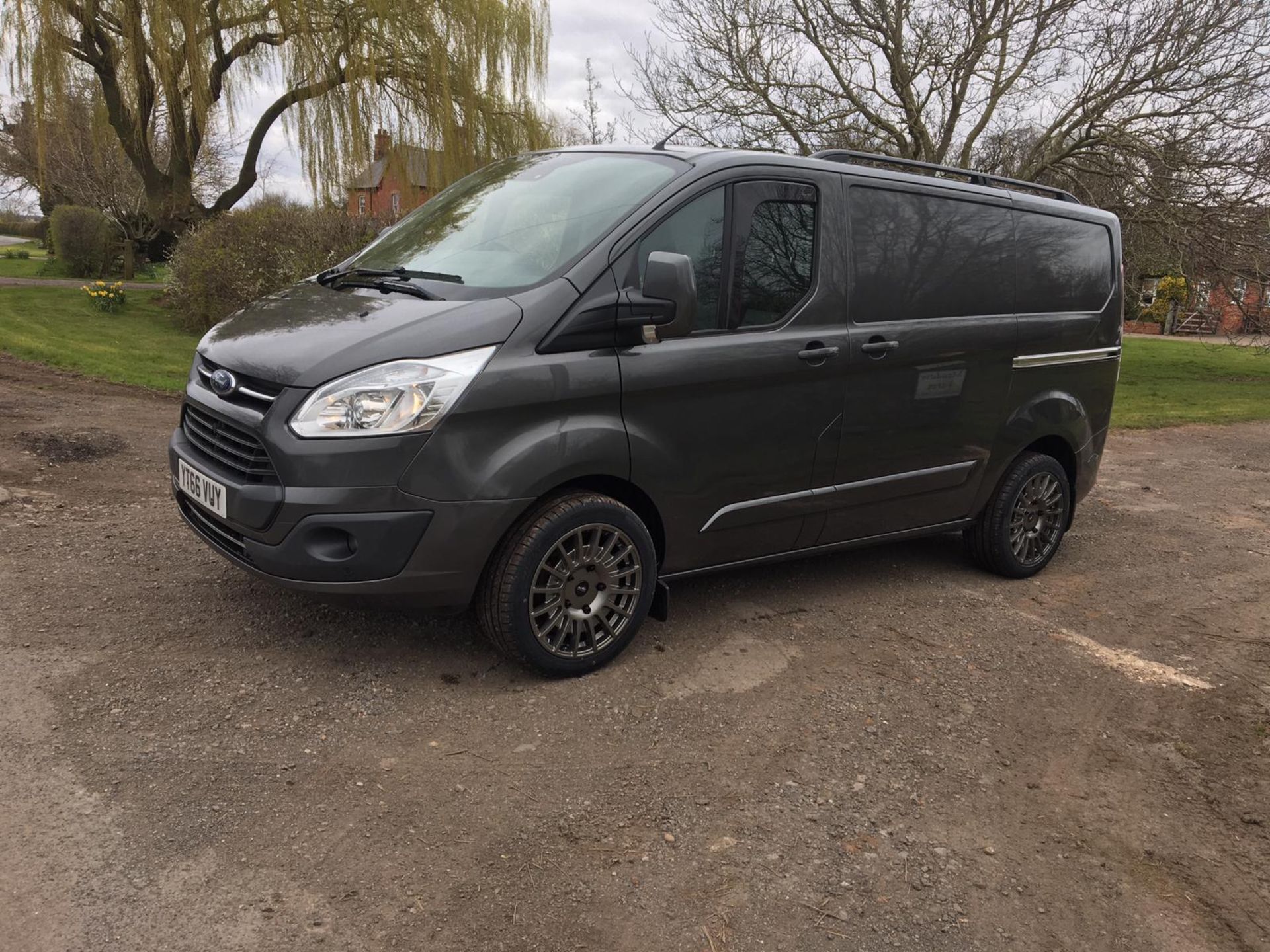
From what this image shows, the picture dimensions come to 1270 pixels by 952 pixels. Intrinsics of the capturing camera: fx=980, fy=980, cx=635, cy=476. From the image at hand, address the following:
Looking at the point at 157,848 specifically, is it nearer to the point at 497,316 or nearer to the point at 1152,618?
the point at 497,316

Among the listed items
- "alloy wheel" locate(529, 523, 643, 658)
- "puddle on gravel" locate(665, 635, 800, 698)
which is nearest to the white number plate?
"alloy wheel" locate(529, 523, 643, 658)

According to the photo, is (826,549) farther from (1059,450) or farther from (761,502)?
(1059,450)

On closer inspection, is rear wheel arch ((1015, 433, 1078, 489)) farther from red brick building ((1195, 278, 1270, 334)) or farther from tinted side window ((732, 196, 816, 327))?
red brick building ((1195, 278, 1270, 334))

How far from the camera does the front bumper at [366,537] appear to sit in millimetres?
3324

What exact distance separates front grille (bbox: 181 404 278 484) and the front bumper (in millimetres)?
44

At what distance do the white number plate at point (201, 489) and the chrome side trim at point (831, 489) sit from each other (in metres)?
1.87

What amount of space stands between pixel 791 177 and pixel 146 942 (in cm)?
357

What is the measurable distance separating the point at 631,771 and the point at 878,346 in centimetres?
229

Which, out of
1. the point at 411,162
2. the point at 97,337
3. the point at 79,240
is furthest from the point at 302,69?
the point at 79,240

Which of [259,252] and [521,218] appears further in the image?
[259,252]

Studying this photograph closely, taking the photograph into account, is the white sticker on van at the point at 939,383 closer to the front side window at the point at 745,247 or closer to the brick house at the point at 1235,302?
the front side window at the point at 745,247

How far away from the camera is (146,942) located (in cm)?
231

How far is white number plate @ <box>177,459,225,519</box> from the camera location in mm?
3570

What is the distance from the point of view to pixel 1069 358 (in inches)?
213
